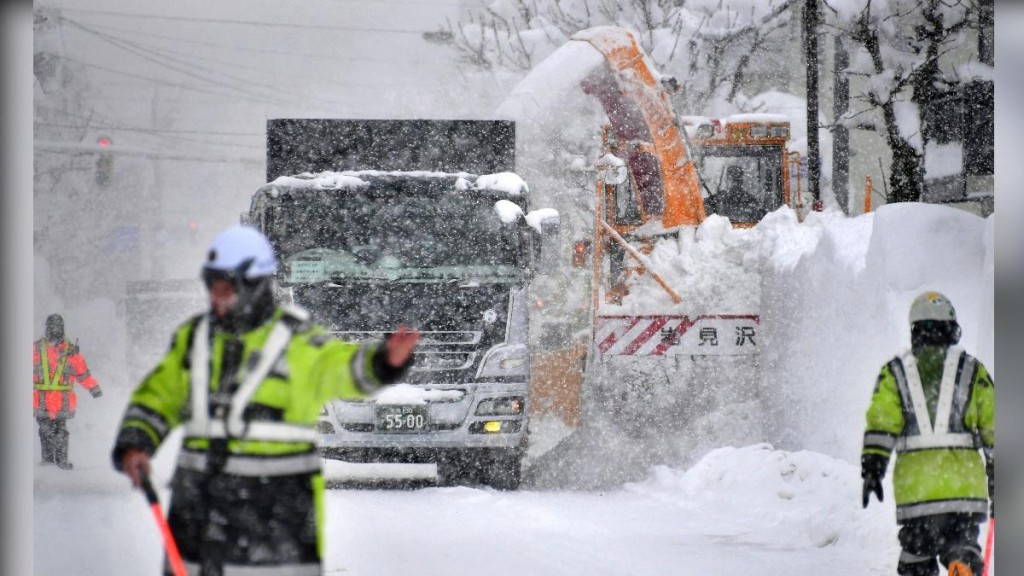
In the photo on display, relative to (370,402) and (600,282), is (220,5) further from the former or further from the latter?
(600,282)

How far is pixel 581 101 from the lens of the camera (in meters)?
14.3

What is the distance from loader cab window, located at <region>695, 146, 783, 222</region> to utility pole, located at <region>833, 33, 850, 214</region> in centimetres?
217

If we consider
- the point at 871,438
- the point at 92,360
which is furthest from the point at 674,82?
the point at 871,438

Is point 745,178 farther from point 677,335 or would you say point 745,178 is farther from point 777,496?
point 777,496

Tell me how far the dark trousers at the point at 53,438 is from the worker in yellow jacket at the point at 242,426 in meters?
5.11

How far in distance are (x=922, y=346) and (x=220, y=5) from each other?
5.30 m

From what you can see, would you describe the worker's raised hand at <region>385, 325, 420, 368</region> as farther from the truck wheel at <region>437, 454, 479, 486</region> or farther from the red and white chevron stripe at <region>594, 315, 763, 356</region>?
the red and white chevron stripe at <region>594, 315, 763, 356</region>

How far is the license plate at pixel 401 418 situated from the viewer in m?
8.33

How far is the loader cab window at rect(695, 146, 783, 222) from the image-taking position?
12.9 metres

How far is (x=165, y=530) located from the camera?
4539mm

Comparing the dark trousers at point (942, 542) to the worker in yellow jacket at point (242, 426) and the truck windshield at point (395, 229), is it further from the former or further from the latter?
the truck windshield at point (395, 229)

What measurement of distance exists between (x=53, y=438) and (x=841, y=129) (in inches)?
384

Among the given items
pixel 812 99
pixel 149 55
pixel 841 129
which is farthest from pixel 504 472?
pixel 841 129

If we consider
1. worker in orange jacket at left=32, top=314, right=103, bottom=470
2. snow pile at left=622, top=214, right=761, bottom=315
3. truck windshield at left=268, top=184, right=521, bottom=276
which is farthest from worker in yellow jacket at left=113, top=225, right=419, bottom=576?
snow pile at left=622, top=214, right=761, bottom=315
